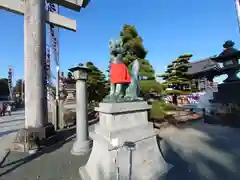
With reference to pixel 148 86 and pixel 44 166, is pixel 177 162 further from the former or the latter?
pixel 148 86

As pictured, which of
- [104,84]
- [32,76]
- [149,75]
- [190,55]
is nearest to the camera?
[32,76]

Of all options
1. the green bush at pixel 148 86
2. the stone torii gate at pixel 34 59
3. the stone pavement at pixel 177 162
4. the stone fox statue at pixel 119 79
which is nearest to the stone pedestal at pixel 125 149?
the stone fox statue at pixel 119 79

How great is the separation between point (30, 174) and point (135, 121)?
3.08m

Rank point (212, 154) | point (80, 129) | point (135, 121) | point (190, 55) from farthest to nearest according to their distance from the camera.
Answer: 1. point (190, 55)
2. point (80, 129)
3. point (212, 154)
4. point (135, 121)

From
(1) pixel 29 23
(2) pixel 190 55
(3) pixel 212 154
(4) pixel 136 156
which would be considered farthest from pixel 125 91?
(2) pixel 190 55

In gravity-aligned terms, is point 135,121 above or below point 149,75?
below

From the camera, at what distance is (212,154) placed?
4.89m

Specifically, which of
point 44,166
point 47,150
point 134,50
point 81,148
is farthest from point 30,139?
point 134,50

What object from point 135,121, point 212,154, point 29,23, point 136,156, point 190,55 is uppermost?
point 190,55

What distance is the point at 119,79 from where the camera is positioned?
3.77m

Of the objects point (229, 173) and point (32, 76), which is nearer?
point (229, 173)

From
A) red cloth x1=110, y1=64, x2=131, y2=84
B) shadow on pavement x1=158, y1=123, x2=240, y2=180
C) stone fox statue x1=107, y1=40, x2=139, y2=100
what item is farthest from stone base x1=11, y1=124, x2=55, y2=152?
shadow on pavement x1=158, y1=123, x2=240, y2=180

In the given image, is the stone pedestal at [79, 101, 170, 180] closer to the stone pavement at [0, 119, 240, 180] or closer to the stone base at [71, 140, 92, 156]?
the stone pavement at [0, 119, 240, 180]

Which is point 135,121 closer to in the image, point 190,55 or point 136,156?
point 136,156
